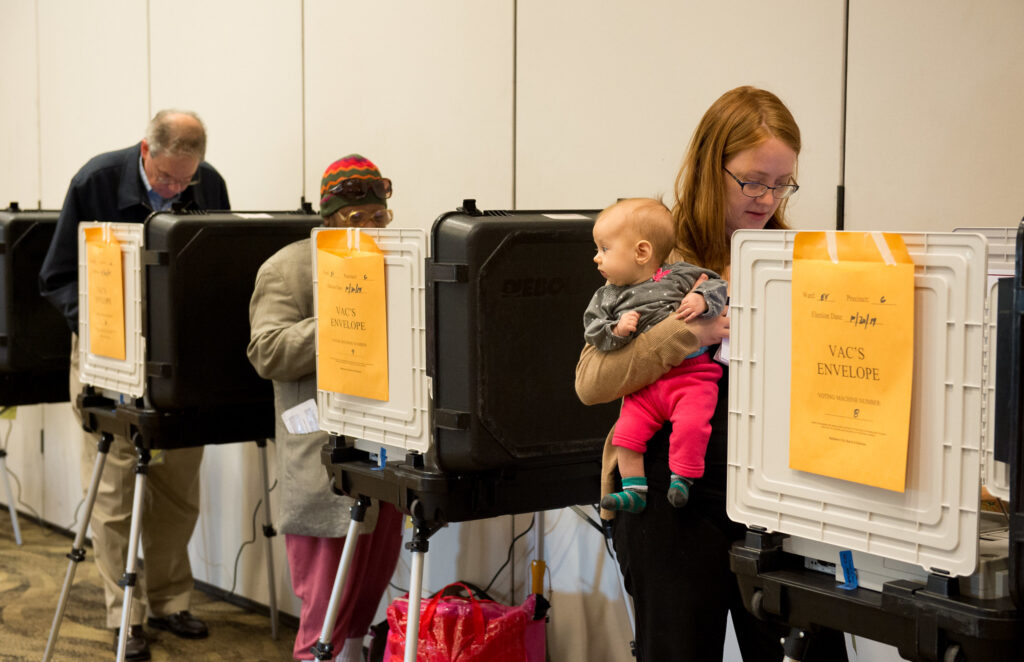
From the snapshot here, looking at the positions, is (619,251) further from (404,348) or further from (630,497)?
(404,348)

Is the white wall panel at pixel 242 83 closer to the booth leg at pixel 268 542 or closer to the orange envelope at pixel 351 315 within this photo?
the booth leg at pixel 268 542

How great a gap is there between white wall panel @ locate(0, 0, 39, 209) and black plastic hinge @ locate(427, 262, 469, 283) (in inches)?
161

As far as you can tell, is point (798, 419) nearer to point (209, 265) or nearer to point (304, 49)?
point (209, 265)

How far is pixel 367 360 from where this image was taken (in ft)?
7.64

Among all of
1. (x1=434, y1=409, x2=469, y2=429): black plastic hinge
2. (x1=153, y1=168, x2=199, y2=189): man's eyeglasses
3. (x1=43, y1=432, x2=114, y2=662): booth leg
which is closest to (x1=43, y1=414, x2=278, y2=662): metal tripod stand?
(x1=43, y1=432, x2=114, y2=662): booth leg

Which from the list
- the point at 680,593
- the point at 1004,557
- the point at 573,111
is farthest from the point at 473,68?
the point at 1004,557

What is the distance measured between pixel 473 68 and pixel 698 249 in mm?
1661

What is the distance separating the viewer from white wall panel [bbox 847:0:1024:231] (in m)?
2.19

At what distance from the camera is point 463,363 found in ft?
7.17

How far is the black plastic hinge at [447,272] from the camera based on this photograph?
217cm

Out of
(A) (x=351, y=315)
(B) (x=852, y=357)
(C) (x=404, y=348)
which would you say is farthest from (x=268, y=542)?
(B) (x=852, y=357)

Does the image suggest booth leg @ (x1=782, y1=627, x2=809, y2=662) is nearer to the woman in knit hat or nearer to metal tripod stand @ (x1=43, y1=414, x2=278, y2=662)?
the woman in knit hat

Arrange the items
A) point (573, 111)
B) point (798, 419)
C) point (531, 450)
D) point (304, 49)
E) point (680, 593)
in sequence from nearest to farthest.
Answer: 1. point (798, 419)
2. point (680, 593)
3. point (531, 450)
4. point (573, 111)
5. point (304, 49)

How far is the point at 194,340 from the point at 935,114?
6.19ft
